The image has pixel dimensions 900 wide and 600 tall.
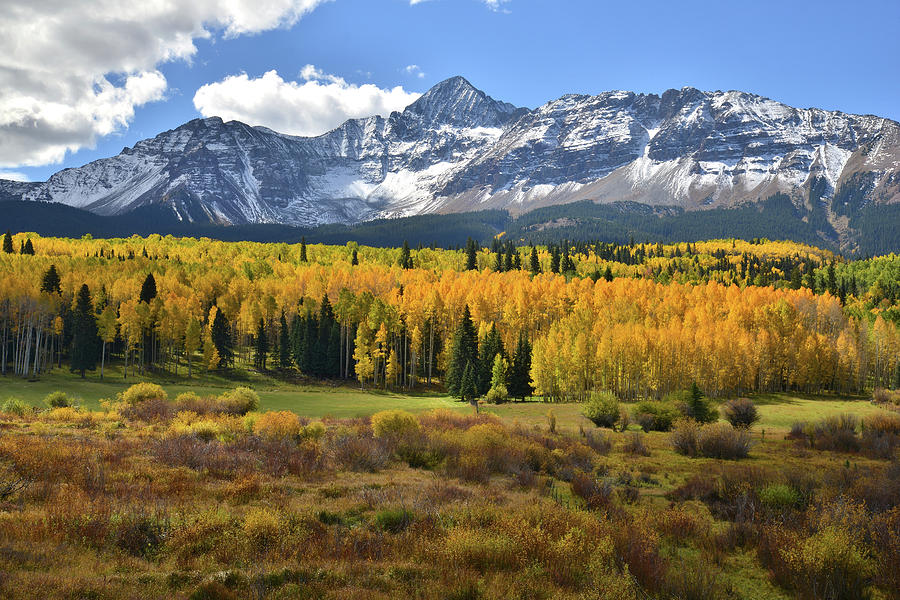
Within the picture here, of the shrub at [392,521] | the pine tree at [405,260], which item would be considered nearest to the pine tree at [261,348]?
the pine tree at [405,260]

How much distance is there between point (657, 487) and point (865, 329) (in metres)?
97.7

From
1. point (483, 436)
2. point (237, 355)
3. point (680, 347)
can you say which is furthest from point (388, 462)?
point (237, 355)

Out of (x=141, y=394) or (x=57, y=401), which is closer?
(x=57, y=401)

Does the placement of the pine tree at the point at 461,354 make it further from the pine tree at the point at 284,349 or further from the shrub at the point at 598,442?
the shrub at the point at 598,442

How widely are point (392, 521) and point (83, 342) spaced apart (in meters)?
82.4

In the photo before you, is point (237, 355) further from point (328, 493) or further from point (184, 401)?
point (328, 493)

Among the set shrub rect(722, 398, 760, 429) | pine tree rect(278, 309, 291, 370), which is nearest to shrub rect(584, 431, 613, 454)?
shrub rect(722, 398, 760, 429)

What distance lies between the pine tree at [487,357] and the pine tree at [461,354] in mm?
1214

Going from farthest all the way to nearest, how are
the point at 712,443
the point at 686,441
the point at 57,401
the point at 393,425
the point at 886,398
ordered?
the point at 886,398
the point at 57,401
the point at 686,441
the point at 712,443
the point at 393,425

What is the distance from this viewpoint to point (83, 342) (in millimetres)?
75500

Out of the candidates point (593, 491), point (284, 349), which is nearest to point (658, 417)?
point (593, 491)

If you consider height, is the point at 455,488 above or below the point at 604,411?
above

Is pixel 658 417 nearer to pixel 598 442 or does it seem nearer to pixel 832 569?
pixel 598 442

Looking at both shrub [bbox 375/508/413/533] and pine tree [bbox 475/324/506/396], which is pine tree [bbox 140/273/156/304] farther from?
shrub [bbox 375/508/413/533]
